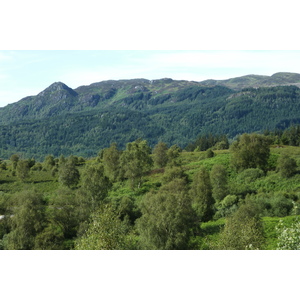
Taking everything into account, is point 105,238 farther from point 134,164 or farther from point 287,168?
point 287,168

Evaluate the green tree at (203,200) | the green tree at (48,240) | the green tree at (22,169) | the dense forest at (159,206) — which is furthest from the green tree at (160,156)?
the green tree at (48,240)

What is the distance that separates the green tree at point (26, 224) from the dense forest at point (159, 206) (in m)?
0.11

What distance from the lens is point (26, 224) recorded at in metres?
36.5

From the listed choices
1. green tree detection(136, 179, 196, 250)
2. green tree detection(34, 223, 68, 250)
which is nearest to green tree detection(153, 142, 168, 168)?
green tree detection(34, 223, 68, 250)

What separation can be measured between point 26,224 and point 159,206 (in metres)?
16.6

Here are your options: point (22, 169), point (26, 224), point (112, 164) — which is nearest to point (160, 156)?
point (112, 164)

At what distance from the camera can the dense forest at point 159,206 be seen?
2756cm

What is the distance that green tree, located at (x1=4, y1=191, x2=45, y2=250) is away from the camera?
34500 mm

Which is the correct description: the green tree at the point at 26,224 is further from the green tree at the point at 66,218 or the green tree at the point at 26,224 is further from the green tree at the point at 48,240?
the green tree at the point at 66,218

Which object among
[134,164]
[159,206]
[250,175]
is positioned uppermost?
[159,206]

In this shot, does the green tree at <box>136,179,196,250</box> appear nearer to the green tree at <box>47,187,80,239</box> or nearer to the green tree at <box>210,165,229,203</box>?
the green tree at <box>47,187,80,239</box>

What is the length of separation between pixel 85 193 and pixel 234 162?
36.0m

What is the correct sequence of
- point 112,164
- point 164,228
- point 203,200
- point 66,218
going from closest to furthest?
point 164,228 < point 66,218 < point 203,200 < point 112,164

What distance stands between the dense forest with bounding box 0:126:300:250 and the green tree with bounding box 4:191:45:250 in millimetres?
113
